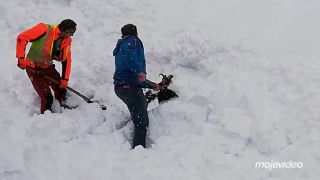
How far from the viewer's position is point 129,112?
6891 mm

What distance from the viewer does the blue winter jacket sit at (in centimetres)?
607

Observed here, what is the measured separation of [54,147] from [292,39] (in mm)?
4284

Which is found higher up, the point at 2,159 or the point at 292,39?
the point at 292,39

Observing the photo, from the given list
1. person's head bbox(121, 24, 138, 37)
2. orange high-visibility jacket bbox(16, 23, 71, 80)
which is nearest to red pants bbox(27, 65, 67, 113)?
orange high-visibility jacket bbox(16, 23, 71, 80)

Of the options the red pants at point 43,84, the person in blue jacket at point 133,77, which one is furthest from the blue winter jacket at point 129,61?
the red pants at point 43,84

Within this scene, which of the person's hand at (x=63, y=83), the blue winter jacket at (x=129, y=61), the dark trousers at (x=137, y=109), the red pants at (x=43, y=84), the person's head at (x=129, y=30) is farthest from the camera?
the person's hand at (x=63, y=83)

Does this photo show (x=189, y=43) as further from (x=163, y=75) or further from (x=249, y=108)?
(x=249, y=108)

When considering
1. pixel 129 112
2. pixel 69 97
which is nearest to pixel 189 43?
pixel 129 112

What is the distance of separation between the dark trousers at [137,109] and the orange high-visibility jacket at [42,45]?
101cm

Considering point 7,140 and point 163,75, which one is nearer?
point 7,140

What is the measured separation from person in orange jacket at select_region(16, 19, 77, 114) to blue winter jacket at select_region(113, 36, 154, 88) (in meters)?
0.79

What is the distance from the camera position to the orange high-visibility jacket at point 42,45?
6355 millimetres

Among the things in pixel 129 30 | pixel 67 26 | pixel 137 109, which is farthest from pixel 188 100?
pixel 67 26

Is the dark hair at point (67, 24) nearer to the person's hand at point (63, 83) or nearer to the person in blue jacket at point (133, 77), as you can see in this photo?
the person in blue jacket at point (133, 77)
